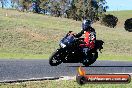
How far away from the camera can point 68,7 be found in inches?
4564

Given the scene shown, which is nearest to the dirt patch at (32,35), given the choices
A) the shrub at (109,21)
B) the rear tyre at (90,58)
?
the rear tyre at (90,58)

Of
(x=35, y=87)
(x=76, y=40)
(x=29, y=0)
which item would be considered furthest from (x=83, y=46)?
(x=29, y=0)

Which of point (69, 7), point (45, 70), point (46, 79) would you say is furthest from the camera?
point (69, 7)

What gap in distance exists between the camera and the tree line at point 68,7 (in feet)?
375

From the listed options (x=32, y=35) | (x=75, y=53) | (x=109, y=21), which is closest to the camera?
(x=75, y=53)

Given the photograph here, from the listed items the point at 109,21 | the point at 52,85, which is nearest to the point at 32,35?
the point at 52,85

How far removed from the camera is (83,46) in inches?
340

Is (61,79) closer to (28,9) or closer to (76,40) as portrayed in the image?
(76,40)

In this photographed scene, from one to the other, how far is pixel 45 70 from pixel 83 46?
6.93m

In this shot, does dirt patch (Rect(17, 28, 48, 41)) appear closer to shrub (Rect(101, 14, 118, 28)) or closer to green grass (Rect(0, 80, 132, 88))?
green grass (Rect(0, 80, 132, 88))

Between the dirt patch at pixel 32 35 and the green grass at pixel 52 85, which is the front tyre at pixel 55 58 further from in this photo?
the dirt patch at pixel 32 35

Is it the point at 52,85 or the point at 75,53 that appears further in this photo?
the point at 52,85

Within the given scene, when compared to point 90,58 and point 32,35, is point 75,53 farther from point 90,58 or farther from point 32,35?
point 32,35

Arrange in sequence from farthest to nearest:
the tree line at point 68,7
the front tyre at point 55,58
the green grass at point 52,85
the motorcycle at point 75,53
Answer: the tree line at point 68,7 < the green grass at point 52,85 < the front tyre at point 55,58 < the motorcycle at point 75,53
